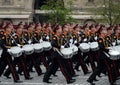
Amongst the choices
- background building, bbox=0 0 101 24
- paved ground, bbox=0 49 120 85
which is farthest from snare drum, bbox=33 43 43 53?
background building, bbox=0 0 101 24

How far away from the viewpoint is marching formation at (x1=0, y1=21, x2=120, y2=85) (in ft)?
50.5

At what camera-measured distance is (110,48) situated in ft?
49.9

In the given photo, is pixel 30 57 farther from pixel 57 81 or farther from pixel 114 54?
pixel 114 54

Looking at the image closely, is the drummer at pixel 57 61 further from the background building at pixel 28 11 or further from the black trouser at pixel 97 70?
the background building at pixel 28 11

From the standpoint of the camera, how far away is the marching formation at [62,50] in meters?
15.4

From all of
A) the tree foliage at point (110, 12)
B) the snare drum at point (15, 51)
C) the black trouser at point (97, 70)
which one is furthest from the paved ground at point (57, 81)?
the tree foliage at point (110, 12)

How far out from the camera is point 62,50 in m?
15.5

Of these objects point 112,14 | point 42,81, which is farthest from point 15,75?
point 112,14

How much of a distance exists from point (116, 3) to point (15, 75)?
16443 mm

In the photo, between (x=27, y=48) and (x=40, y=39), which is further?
(x=40, y=39)

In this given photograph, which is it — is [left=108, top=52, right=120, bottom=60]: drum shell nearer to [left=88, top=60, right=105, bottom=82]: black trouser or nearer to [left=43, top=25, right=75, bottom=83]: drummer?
[left=88, top=60, right=105, bottom=82]: black trouser

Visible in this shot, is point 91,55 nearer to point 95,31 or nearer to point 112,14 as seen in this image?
point 95,31

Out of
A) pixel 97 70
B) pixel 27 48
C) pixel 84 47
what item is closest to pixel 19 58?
pixel 27 48

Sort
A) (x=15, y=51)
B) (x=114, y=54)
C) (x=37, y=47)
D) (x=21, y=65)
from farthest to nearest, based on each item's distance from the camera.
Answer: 1. (x=37, y=47)
2. (x=21, y=65)
3. (x=15, y=51)
4. (x=114, y=54)
